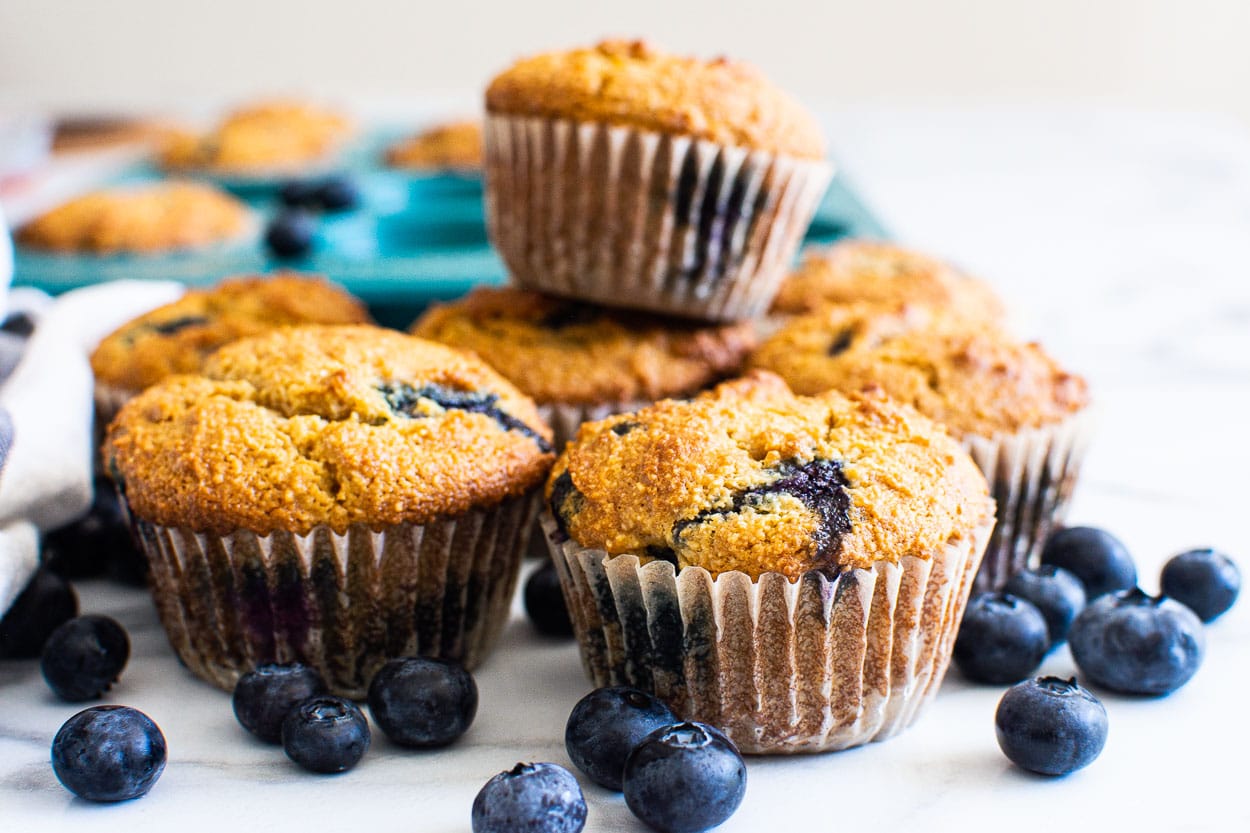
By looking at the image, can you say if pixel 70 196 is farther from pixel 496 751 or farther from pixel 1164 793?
pixel 1164 793

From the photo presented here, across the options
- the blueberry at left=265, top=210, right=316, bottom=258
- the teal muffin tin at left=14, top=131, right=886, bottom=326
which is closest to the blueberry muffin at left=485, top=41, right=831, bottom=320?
the teal muffin tin at left=14, top=131, right=886, bottom=326

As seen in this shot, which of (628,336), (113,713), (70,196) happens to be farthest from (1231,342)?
(70,196)

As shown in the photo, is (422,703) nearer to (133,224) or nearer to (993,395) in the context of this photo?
(993,395)

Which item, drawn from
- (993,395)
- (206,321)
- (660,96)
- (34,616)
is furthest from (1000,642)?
(206,321)

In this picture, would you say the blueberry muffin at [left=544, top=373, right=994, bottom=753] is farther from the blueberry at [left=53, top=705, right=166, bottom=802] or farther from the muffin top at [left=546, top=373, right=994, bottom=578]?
the blueberry at [left=53, top=705, right=166, bottom=802]

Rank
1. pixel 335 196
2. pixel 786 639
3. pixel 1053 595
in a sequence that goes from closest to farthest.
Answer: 1. pixel 786 639
2. pixel 1053 595
3. pixel 335 196

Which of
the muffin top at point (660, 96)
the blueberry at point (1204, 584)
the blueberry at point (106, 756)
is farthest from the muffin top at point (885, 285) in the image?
the blueberry at point (106, 756)

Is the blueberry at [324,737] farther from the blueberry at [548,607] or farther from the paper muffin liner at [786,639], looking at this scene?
the blueberry at [548,607]
